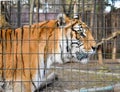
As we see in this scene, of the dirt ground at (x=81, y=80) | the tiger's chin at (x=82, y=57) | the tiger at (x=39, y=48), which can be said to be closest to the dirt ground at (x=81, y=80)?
the dirt ground at (x=81, y=80)

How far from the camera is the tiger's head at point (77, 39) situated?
11.9 feet

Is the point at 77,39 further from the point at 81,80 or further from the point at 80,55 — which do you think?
the point at 81,80

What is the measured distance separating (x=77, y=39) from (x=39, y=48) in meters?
0.42

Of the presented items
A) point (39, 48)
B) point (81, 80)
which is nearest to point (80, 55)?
point (39, 48)

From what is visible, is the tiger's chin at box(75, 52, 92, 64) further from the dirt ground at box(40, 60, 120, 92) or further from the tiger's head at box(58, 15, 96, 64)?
the dirt ground at box(40, 60, 120, 92)

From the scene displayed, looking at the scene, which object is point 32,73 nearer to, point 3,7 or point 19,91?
point 19,91

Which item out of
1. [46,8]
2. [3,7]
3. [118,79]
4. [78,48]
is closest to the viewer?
[46,8]

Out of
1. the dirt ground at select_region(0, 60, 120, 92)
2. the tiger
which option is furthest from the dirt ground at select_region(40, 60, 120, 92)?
the tiger

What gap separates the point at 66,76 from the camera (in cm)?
625

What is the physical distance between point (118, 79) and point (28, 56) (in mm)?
2731

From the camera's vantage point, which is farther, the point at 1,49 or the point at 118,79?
the point at 118,79

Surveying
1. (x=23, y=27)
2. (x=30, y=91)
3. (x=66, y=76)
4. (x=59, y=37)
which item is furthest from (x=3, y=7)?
(x=66, y=76)

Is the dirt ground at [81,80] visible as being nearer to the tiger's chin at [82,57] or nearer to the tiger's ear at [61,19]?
the tiger's chin at [82,57]

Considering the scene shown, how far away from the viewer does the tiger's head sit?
143 inches
